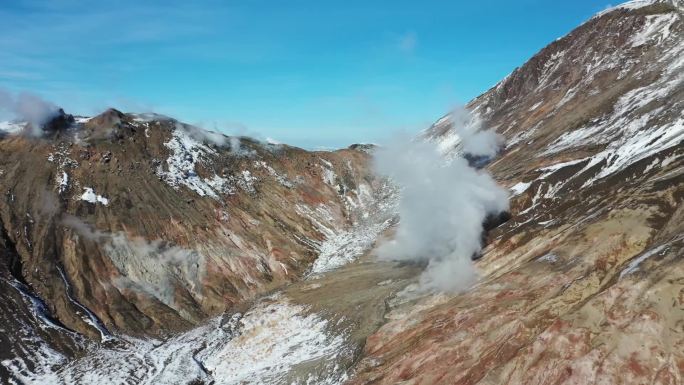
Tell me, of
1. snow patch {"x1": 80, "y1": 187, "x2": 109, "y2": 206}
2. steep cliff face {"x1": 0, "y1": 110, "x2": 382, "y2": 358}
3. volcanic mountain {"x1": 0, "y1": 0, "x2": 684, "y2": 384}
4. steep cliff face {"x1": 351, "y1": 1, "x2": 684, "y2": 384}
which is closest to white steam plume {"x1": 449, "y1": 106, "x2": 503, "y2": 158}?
volcanic mountain {"x1": 0, "y1": 0, "x2": 684, "y2": 384}

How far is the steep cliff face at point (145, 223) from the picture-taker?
62.9 m

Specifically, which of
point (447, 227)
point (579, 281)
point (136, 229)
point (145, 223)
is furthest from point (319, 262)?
point (579, 281)

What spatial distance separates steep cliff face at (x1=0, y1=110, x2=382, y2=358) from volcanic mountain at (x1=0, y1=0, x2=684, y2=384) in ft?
0.90

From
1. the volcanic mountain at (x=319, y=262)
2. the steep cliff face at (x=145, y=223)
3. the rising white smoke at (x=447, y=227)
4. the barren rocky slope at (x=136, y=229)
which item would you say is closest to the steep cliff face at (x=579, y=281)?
the volcanic mountain at (x=319, y=262)

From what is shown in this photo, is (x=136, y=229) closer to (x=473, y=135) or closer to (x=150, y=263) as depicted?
(x=150, y=263)

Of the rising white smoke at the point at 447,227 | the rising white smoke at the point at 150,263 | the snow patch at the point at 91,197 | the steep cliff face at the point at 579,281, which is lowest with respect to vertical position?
the steep cliff face at the point at 579,281

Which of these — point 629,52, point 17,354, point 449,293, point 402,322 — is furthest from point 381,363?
point 629,52

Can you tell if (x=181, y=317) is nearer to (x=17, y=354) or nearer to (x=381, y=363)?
(x=17, y=354)

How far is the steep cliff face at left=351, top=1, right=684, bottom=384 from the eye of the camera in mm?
34469

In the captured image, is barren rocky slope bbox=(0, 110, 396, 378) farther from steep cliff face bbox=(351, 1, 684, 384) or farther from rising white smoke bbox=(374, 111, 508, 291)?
steep cliff face bbox=(351, 1, 684, 384)

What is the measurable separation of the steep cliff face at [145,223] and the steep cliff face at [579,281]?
2759 centimetres

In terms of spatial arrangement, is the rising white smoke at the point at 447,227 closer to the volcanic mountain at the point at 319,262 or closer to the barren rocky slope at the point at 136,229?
the volcanic mountain at the point at 319,262

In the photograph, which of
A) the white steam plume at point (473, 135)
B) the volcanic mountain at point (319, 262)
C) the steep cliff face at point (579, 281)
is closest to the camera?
the steep cliff face at point (579, 281)

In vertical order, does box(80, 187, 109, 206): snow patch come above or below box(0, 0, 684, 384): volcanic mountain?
above
